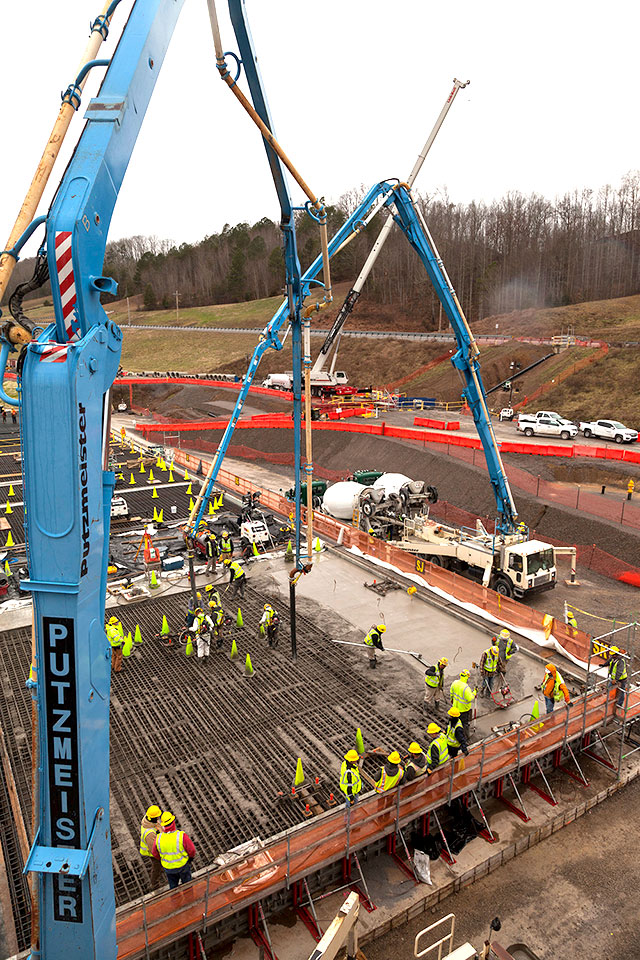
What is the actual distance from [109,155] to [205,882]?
8.54 m

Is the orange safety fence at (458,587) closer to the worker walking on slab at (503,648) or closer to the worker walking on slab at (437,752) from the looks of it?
the worker walking on slab at (503,648)

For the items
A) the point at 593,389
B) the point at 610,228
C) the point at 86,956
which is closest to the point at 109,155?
the point at 86,956

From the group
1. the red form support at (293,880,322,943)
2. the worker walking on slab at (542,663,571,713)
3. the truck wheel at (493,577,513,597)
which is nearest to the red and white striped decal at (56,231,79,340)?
the red form support at (293,880,322,943)

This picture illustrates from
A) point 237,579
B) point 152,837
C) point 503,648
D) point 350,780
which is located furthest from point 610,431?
point 152,837

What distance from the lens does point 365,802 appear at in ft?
31.6

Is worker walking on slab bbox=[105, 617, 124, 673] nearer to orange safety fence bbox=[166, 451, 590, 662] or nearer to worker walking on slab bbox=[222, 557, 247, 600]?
worker walking on slab bbox=[222, 557, 247, 600]

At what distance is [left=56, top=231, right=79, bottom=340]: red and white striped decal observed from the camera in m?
4.68

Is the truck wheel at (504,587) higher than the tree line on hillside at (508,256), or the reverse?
the tree line on hillside at (508,256)

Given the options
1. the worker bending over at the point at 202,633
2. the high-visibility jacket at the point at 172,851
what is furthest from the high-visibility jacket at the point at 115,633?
the high-visibility jacket at the point at 172,851

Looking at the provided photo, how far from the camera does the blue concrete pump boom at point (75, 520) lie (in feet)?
14.9

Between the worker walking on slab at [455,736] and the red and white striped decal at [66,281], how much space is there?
908 centimetres

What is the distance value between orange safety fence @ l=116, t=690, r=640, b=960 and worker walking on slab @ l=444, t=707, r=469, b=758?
0.68ft

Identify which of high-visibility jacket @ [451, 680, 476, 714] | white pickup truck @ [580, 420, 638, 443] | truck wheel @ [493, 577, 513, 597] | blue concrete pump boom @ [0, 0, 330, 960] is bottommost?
truck wheel @ [493, 577, 513, 597]

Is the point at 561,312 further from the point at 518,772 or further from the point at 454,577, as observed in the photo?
the point at 518,772
